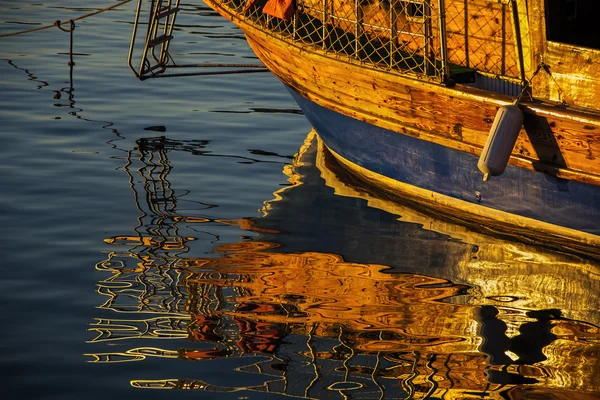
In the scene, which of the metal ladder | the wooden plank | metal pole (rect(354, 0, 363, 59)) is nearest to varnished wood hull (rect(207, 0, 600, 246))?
the wooden plank

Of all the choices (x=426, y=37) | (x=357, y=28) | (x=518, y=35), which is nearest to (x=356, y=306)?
(x=426, y=37)

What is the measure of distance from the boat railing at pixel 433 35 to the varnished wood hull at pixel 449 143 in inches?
7.9

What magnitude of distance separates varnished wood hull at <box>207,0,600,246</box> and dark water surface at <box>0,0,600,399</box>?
307mm

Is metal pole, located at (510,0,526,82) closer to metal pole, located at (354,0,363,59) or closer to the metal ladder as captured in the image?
metal pole, located at (354,0,363,59)

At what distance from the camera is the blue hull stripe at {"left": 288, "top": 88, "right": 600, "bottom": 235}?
8.55 meters

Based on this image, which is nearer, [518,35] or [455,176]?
[518,35]

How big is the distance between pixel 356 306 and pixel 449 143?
2.40 metres

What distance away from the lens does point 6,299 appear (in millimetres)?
7340

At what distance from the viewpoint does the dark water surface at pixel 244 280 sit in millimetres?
6348

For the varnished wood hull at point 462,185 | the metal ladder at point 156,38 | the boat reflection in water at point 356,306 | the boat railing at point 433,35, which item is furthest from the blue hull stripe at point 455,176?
the metal ladder at point 156,38

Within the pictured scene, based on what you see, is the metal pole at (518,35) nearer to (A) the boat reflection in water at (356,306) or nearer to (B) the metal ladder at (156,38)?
(A) the boat reflection in water at (356,306)

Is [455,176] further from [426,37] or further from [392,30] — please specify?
[392,30]

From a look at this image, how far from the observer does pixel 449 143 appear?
9086mm

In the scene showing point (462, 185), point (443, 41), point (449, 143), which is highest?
point (443, 41)
